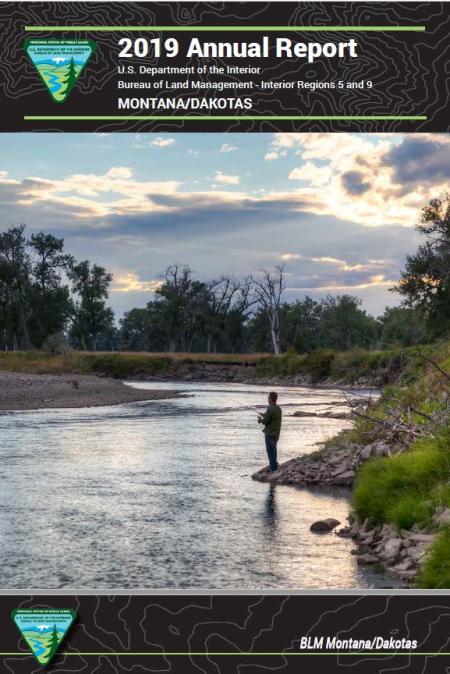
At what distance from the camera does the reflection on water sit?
37.6 feet

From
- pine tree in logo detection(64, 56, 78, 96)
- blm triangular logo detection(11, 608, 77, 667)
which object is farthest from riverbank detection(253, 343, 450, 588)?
pine tree in logo detection(64, 56, 78, 96)

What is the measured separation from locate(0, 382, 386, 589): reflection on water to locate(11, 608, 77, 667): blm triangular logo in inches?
173

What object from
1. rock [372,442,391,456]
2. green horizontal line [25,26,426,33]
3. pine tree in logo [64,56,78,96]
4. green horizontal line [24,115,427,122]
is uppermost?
green horizontal line [25,26,426,33]

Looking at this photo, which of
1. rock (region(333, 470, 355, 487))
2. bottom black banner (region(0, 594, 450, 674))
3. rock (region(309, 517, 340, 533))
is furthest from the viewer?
rock (region(333, 470, 355, 487))

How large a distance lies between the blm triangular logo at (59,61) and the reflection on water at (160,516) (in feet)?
22.7

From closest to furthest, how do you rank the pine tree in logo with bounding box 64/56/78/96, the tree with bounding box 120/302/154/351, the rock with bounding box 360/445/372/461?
the pine tree in logo with bounding box 64/56/78/96, the rock with bounding box 360/445/372/461, the tree with bounding box 120/302/154/351

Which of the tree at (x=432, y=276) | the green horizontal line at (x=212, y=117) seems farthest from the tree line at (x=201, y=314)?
the green horizontal line at (x=212, y=117)

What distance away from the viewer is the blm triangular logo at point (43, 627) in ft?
21.3

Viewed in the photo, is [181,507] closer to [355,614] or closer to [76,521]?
[76,521]

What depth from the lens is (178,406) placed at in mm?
47906

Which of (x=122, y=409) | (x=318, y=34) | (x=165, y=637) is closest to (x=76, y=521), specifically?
(x=165, y=637)

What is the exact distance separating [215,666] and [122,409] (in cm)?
3975

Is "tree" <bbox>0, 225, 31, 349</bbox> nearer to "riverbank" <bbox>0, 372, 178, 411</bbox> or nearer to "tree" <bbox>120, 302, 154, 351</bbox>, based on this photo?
"riverbank" <bbox>0, 372, 178, 411</bbox>

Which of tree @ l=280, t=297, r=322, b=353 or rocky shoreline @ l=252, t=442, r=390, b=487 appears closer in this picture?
rocky shoreline @ l=252, t=442, r=390, b=487
